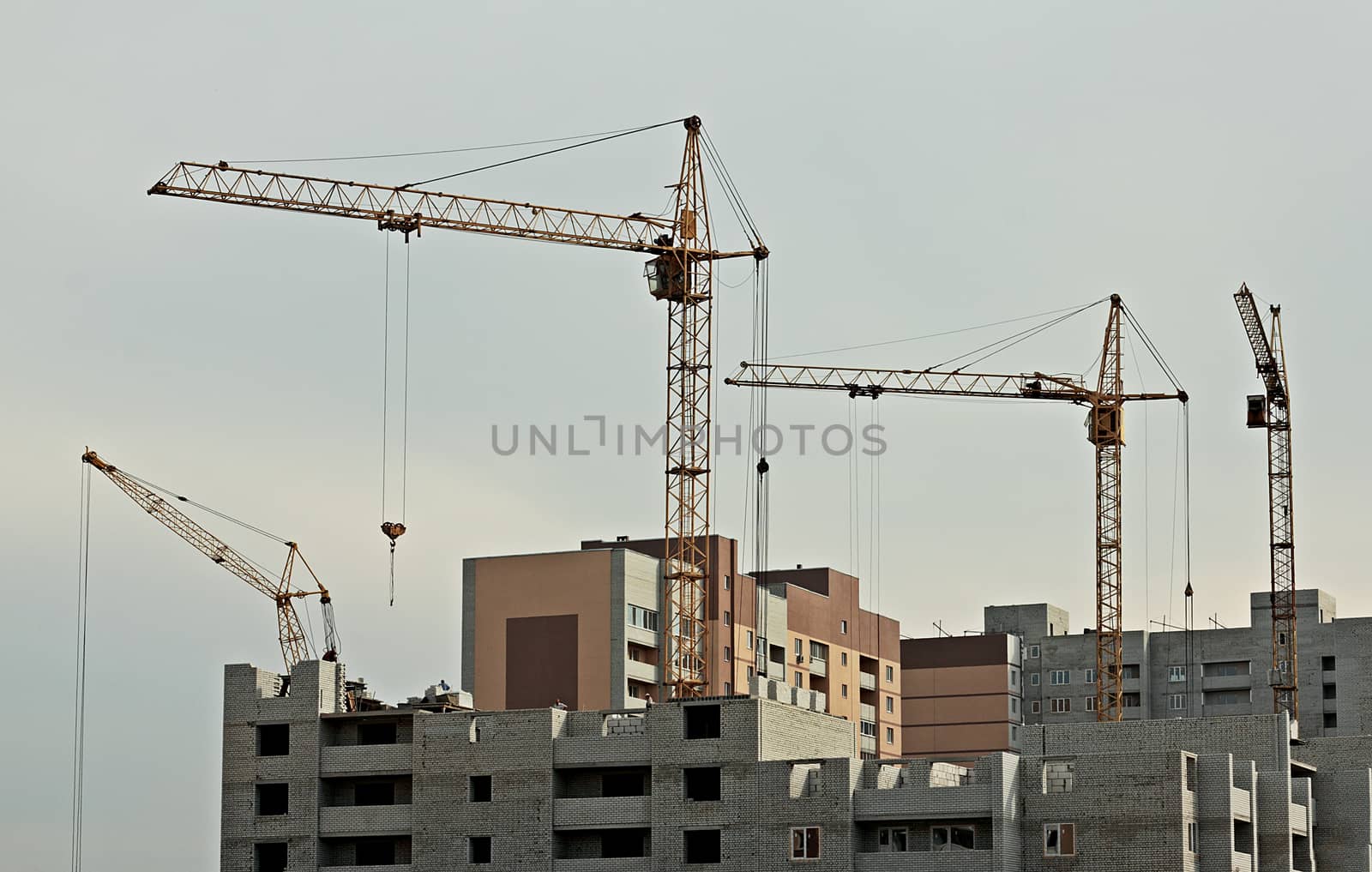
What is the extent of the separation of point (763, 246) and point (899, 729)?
59.3 m

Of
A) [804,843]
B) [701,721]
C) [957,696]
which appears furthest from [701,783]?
[957,696]

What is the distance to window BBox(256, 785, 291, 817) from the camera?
107875mm

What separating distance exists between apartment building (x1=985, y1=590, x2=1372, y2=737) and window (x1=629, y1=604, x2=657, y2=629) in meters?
59.0

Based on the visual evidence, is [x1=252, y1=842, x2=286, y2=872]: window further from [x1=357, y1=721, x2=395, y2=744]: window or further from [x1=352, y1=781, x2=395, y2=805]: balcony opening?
[x1=357, y1=721, x2=395, y2=744]: window

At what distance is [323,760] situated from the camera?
107312 mm

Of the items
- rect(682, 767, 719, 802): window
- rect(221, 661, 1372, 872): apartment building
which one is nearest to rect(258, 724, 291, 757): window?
rect(221, 661, 1372, 872): apartment building

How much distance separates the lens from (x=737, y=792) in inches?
3875

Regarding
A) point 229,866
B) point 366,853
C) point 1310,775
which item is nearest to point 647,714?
point 366,853

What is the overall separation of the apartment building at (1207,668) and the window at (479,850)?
307 feet

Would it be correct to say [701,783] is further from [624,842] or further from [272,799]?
[272,799]

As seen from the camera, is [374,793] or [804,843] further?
[374,793]

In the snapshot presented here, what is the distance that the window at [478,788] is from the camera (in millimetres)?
103500

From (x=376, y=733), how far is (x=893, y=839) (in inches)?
1083

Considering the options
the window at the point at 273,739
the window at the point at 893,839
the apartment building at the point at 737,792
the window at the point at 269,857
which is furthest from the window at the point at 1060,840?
the window at the point at 273,739
